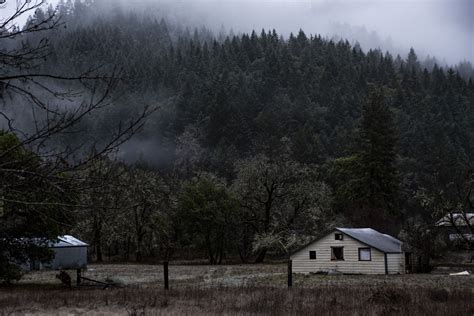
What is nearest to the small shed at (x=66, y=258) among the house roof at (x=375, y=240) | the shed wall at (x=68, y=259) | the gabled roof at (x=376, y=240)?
the shed wall at (x=68, y=259)

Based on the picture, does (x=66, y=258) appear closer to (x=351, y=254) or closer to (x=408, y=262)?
(x=351, y=254)

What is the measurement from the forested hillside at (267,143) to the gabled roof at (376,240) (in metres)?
1.83

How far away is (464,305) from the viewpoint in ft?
60.6

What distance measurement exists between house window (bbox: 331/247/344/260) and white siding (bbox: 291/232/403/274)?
26cm

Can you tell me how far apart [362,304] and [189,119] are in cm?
11448

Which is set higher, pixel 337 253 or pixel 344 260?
pixel 337 253

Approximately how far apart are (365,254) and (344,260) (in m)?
1.77

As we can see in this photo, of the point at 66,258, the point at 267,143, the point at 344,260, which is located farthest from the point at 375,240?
the point at 267,143

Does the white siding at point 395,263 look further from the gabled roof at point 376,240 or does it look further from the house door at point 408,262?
the house door at point 408,262

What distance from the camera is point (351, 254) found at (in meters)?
46.8

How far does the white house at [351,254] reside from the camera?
150ft

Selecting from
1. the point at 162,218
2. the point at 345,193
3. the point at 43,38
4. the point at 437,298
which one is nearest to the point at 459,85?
the point at 345,193

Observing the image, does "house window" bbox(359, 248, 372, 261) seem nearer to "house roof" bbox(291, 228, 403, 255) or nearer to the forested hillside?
"house roof" bbox(291, 228, 403, 255)

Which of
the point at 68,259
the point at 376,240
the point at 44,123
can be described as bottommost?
the point at 68,259
